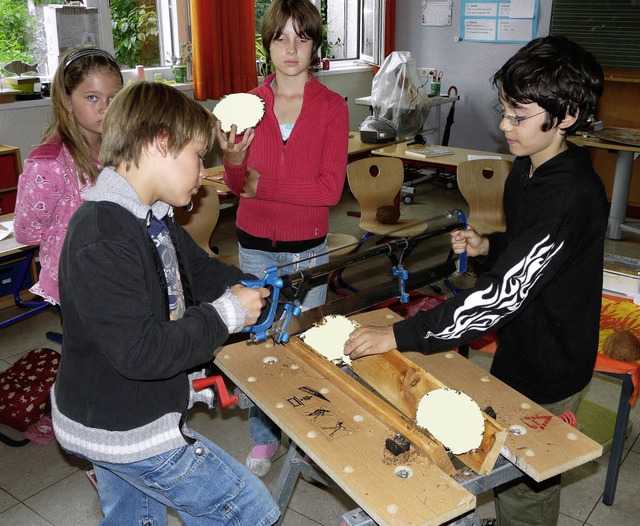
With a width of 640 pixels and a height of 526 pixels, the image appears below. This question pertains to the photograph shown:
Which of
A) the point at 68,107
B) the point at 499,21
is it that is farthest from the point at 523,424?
the point at 499,21

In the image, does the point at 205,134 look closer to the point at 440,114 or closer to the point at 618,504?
the point at 618,504

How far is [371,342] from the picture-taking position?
1630 millimetres

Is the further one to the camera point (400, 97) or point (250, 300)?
point (400, 97)

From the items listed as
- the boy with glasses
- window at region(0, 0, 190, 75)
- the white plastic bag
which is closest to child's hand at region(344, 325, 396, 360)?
the boy with glasses

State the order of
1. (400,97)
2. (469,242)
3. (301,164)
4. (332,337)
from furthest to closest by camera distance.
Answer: (400,97), (301,164), (469,242), (332,337)

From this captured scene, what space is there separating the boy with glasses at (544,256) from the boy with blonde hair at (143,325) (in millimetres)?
433

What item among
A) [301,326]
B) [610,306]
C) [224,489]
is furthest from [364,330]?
[610,306]

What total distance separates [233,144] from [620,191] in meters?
4.26

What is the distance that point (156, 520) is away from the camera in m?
1.68

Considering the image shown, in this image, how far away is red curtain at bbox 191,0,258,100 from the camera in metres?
5.62

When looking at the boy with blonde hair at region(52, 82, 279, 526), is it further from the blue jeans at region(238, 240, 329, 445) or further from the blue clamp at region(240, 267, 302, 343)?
the blue jeans at region(238, 240, 329, 445)

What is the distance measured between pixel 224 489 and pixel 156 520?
33 cm

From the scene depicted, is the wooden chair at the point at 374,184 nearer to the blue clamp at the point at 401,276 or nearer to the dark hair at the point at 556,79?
the blue clamp at the point at 401,276

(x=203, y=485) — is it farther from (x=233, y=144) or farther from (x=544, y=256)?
(x=233, y=144)
